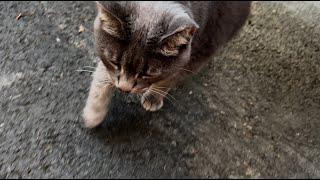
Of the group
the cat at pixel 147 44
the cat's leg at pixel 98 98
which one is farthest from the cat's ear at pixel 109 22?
the cat's leg at pixel 98 98

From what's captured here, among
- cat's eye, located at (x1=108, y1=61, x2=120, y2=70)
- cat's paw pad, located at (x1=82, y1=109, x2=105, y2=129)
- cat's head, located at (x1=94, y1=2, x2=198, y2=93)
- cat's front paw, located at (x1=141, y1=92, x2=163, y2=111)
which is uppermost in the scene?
cat's head, located at (x1=94, y1=2, x2=198, y2=93)

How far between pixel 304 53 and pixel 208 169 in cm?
69

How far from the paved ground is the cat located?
59 mm

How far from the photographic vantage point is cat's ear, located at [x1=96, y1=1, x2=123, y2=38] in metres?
1.00

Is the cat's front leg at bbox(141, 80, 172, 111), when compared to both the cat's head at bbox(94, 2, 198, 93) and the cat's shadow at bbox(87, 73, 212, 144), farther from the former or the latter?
the cat's head at bbox(94, 2, 198, 93)

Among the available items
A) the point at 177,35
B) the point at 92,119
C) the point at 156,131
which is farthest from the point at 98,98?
the point at 177,35

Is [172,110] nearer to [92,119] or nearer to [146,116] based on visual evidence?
[146,116]

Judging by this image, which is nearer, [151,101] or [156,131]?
[156,131]

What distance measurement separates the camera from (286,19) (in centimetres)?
165

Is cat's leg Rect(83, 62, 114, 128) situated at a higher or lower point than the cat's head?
lower

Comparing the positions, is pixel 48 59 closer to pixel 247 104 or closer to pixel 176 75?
pixel 176 75

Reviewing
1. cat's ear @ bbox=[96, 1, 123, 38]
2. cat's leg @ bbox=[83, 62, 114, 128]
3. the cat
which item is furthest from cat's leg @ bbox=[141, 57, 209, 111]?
cat's ear @ bbox=[96, 1, 123, 38]

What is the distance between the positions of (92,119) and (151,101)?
195 mm

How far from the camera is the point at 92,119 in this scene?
46.2 inches
